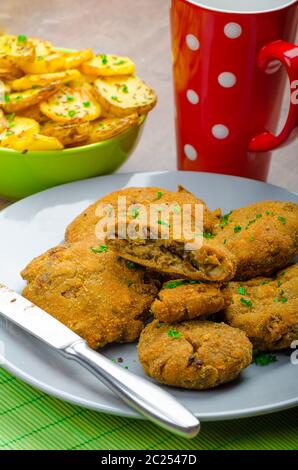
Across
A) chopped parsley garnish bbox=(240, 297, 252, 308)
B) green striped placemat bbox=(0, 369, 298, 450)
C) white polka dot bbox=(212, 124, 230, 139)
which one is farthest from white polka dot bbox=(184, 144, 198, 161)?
green striped placemat bbox=(0, 369, 298, 450)

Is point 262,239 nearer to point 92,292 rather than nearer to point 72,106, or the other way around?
point 92,292

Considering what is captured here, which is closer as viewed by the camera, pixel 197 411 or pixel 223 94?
pixel 197 411

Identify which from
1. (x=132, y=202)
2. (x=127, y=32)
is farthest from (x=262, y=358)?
(x=127, y=32)

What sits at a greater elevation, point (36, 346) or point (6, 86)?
point (6, 86)

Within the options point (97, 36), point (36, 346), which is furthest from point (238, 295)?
point (97, 36)

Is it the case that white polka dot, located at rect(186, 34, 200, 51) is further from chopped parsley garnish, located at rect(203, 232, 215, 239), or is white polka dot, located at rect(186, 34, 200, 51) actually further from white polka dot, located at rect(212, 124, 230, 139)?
chopped parsley garnish, located at rect(203, 232, 215, 239)

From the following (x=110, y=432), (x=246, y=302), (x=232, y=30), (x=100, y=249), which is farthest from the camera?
(x=232, y=30)

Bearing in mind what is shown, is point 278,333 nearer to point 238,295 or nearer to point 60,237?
point 238,295
